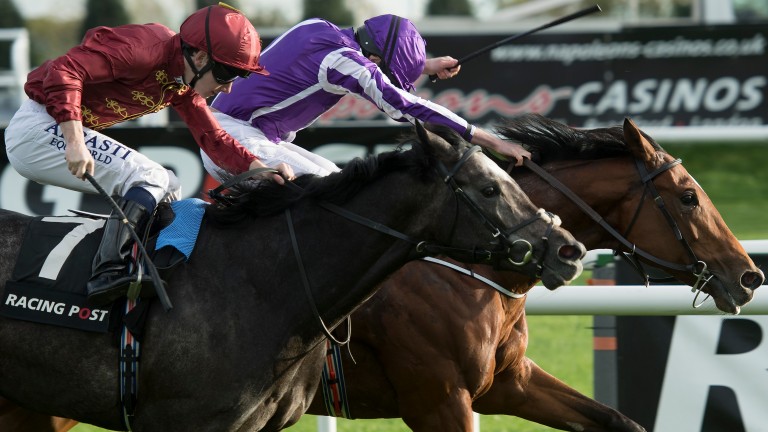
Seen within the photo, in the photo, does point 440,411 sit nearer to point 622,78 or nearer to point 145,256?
point 145,256

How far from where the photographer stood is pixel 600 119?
13836mm

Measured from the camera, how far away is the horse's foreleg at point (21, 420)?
446cm

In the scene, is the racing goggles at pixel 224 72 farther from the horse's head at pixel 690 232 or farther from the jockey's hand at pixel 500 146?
the horse's head at pixel 690 232

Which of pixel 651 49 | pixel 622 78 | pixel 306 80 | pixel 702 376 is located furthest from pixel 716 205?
pixel 306 80

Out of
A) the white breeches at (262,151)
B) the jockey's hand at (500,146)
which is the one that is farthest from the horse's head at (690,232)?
the white breeches at (262,151)

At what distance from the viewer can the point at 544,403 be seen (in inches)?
190

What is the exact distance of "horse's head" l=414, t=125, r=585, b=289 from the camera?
3646 millimetres

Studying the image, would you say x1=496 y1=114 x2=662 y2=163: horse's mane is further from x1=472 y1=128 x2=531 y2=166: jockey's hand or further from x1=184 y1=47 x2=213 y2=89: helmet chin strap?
x1=184 y1=47 x2=213 y2=89: helmet chin strap

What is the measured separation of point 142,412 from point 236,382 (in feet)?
1.08

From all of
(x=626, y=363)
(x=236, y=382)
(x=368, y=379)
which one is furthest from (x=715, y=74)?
(x=236, y=382)

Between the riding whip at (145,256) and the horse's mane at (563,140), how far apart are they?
5.67ft

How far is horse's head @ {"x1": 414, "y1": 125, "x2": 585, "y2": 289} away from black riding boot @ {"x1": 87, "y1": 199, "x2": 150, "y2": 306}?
3.32 feet

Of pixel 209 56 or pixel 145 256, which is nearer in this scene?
pixel 145 256

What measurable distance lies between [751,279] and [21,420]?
9.21 ft
